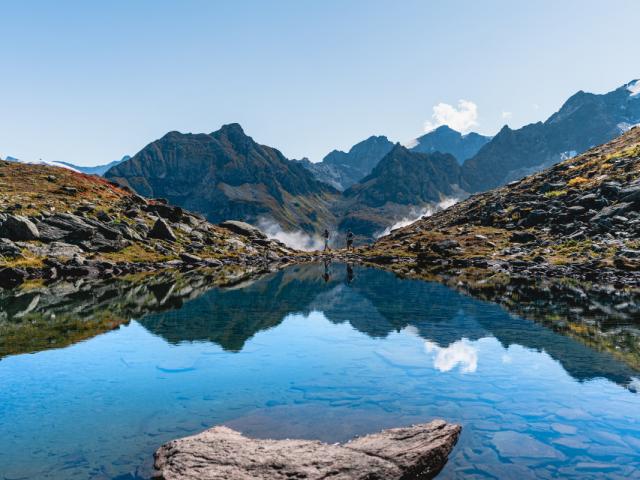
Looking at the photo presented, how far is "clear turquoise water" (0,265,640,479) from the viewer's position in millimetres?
16234

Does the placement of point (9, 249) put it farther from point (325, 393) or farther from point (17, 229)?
point (325, 393)

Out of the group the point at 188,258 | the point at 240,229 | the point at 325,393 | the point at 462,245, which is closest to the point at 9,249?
the point at 188,258

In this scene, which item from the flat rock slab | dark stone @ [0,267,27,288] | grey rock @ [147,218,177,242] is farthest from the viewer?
grey rock @ [147,218,177,242]

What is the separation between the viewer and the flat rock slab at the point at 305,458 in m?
13.3

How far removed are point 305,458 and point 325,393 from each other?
9.57m

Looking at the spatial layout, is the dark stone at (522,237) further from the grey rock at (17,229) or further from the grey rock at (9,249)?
the grey rock at (9,249)

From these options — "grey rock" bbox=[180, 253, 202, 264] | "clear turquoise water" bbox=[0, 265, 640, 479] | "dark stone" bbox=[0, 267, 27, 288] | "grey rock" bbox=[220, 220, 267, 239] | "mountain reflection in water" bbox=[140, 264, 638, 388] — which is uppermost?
"grey rock" bbox=[220, 220, 267, 239]

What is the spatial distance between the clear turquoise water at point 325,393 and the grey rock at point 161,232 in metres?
80.9

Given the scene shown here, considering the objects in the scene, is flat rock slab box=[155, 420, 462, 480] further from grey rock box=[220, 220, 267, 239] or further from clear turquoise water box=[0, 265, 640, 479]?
grey rock box=[220, 220, 267, 239]

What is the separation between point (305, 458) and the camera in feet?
45.7

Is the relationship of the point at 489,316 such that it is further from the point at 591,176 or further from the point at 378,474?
the point at 591,176

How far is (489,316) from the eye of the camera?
44406 mm

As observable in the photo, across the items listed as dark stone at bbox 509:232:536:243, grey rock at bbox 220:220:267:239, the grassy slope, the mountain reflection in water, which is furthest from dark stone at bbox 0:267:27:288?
dark stone at bbox 509:232:536:243

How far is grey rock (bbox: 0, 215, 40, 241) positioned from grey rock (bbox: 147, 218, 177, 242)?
108 feet
